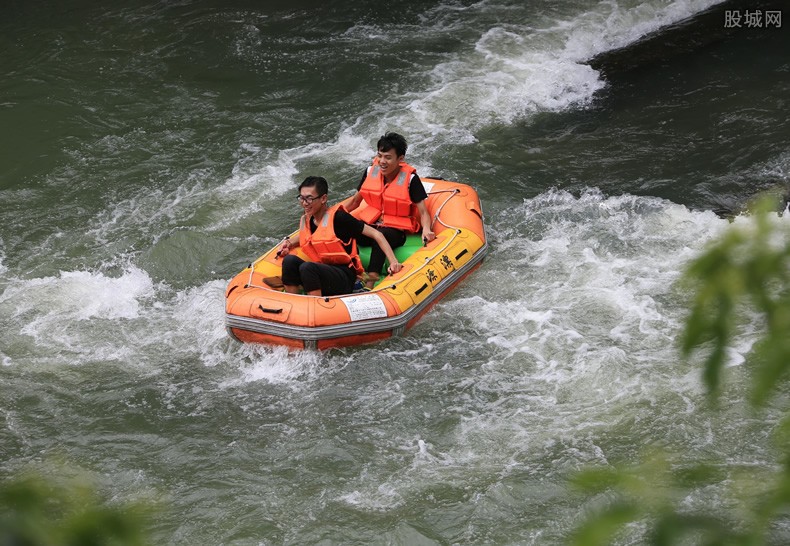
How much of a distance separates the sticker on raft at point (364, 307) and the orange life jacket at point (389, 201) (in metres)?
Answer: 0.97

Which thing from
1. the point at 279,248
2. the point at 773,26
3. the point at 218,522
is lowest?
the point at 218,522

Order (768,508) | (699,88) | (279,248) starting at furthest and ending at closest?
(699,88), (279,248), (768,508)

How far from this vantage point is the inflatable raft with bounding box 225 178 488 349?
6.79m

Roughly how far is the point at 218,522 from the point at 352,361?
1695mm

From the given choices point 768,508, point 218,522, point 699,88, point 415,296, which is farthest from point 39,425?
point 699,88

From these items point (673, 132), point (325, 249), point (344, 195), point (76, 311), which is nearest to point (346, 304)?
point (325, 249)

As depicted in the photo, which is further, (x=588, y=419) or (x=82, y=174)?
(x=82, y=174)

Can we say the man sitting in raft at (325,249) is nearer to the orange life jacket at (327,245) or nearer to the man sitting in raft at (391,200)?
the orange life jacket at (327,245)

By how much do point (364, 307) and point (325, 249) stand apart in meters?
0.56

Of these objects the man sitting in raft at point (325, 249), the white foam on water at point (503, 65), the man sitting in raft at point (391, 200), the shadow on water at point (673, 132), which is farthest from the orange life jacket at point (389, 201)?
the white foam on water at point (503, 65)

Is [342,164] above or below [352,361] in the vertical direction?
above

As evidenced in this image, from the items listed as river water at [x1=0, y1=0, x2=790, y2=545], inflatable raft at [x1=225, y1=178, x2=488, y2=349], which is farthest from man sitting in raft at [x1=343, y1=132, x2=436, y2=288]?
river water at [x1=0, y1=0, x2=790, y2=545]

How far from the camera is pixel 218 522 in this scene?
224 inches

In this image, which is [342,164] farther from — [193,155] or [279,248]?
[279,248]
